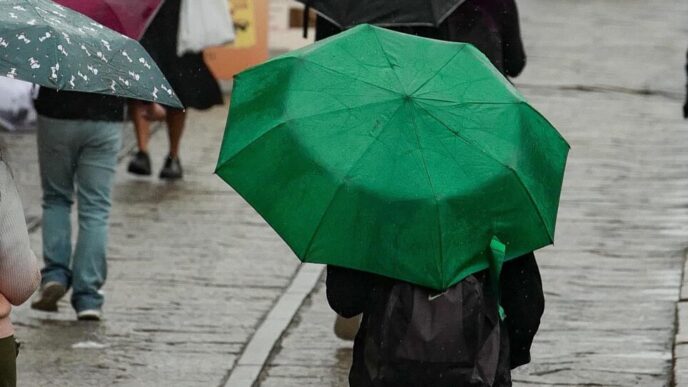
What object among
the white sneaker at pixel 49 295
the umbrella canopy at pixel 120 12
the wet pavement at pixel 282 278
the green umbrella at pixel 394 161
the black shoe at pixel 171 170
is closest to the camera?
the green umbrella at pixel 394 161

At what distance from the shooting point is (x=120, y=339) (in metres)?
7.51

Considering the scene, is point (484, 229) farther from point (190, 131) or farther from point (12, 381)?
point (190, 131)

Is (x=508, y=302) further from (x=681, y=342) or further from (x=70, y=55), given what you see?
(x=681, y=342)

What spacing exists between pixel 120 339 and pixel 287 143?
3.25 metres

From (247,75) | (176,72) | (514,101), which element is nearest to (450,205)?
(514,101)

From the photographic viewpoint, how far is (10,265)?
4539 mm

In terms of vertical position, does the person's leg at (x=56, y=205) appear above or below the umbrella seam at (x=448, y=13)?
below

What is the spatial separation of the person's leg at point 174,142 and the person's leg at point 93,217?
3.21 metres

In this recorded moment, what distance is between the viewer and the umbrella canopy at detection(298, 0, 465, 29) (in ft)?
21.5

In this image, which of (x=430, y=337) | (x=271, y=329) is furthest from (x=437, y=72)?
(x=271, y=329)

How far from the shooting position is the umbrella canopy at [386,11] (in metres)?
6.55

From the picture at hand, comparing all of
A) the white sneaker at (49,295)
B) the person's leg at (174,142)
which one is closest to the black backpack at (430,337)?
the white sneaker at (49,295)

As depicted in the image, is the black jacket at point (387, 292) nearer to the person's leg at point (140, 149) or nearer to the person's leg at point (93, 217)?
Answer: the person's leg at point (93, 217)

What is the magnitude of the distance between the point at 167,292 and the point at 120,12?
2.29 metres
